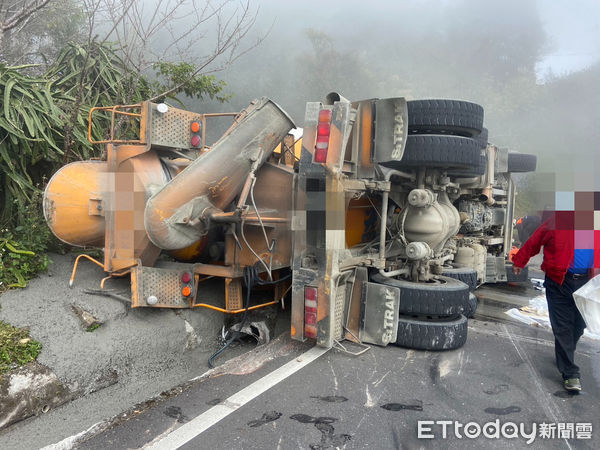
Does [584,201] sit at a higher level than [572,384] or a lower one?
higher

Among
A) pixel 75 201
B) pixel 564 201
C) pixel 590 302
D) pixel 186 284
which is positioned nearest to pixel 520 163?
pixel 564 201

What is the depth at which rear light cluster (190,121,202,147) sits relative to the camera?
3.95 m

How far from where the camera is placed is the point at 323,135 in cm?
326

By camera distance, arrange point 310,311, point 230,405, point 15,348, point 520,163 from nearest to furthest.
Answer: point 230,405 → point 15,348 → point 310,311 → point 520,163

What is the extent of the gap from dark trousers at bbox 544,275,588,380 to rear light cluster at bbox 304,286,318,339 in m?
1.84

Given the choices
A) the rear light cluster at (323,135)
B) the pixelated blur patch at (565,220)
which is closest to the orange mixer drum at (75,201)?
the rear light cluster at (323,135)

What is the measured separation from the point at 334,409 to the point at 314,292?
102 cm

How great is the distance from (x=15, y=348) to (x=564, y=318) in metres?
4.00

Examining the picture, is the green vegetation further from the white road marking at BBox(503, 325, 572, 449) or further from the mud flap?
the white road marking at BBox(503, 325, 572, 449)

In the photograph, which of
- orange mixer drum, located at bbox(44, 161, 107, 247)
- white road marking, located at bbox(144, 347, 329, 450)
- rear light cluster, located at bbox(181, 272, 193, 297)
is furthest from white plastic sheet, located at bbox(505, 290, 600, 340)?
orange mixer drum, located at bbox(44, 161, 107, 247)

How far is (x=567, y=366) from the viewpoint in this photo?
9.75 ft

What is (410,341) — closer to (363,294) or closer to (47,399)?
(363,294)

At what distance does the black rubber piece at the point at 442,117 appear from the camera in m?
3.69

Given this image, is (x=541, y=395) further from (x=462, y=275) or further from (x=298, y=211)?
(x=298, y=211)
